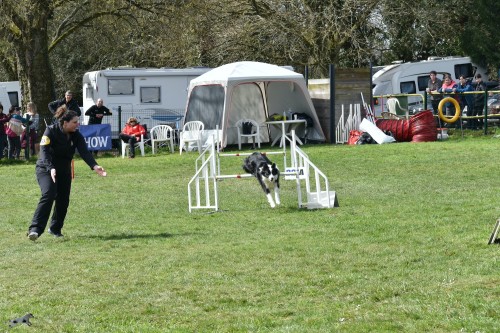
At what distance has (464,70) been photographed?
3828 cm

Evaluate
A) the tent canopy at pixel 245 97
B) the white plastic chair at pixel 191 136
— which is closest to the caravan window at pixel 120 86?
the tent canopy at pixel 245 97

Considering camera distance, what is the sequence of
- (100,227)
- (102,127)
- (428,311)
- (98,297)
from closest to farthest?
(428,311) < (98,297) < (100,227) < (102,127)

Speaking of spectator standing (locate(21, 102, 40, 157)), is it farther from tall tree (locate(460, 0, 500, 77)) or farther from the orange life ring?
tall tree (locate(460, 0, 500, 77))

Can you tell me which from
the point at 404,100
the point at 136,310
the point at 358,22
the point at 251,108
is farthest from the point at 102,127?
the point at 136,310

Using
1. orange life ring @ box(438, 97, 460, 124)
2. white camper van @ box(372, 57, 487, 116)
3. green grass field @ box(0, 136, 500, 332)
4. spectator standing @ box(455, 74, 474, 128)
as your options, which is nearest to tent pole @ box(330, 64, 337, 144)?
orange life ring @ box(438, 97, 460, 124)

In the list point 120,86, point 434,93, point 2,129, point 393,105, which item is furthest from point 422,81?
point 2,129

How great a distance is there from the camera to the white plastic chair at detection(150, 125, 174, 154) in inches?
1164

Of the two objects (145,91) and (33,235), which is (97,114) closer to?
(145,91)

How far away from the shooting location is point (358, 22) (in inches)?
1487

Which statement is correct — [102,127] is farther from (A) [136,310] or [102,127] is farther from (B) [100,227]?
(A) [136,310]

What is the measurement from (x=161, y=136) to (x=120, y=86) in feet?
19.4

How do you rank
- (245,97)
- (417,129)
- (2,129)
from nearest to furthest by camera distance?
(417,129) < (2,129) < (245,97)

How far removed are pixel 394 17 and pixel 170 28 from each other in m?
9.77

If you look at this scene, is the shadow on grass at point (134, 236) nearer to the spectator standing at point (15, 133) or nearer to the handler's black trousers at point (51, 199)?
the handler's black trousers at point (51, 199)
